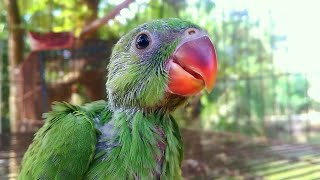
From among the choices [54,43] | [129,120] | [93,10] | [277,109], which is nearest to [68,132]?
[129,120]

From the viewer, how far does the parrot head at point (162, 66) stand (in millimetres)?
965

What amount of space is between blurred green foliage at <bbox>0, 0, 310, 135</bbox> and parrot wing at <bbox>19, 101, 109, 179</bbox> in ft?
9.09

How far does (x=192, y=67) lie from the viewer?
0.96 metres

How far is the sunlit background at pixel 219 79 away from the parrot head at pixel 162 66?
6.17 feet

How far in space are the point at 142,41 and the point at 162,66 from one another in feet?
0.38

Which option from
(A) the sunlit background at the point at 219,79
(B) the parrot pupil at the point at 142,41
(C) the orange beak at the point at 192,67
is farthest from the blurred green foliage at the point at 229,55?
(C) the orange beak at the point at 192,67

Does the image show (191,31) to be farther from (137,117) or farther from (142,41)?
(137,117)

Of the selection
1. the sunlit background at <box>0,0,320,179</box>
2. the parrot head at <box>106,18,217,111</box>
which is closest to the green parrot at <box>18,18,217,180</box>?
the parrot head at <box>106,18,217,111</box>

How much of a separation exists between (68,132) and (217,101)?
377 centimetres

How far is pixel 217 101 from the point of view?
4613mm

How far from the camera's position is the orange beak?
3.14ft

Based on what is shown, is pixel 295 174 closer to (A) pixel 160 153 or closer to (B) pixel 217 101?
(A) pixel 160 153

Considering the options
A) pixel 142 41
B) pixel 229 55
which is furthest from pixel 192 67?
pixel 229 55

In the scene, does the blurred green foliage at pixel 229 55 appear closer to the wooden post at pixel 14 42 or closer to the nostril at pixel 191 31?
the wooden post at pixel 14 42
